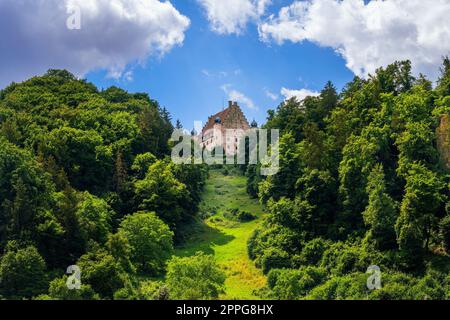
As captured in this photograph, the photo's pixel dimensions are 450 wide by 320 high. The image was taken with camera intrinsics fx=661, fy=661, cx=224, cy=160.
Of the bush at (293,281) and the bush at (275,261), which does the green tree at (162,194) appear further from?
the bush at (293,281)

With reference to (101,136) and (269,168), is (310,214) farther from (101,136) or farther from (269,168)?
(101,136)

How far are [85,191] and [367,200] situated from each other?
3029 cm

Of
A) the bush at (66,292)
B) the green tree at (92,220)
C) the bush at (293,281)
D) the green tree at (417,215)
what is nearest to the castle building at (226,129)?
the green tree at (92,220)

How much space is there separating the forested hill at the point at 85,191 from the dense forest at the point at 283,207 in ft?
0.53

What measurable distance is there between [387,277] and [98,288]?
78.4ft

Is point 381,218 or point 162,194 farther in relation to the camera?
point 162,194

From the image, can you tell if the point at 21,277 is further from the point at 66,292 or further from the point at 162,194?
the point at 162,194

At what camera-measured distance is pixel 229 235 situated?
7756 cm

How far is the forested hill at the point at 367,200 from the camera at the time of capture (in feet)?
184

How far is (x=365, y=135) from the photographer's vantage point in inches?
2648

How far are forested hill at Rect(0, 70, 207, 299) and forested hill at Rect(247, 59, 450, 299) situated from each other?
1213cm

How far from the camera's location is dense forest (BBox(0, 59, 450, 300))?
5456 cm

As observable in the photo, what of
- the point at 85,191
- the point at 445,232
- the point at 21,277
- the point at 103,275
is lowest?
the point at 21,277

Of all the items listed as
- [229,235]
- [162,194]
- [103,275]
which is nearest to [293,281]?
[103,275]
